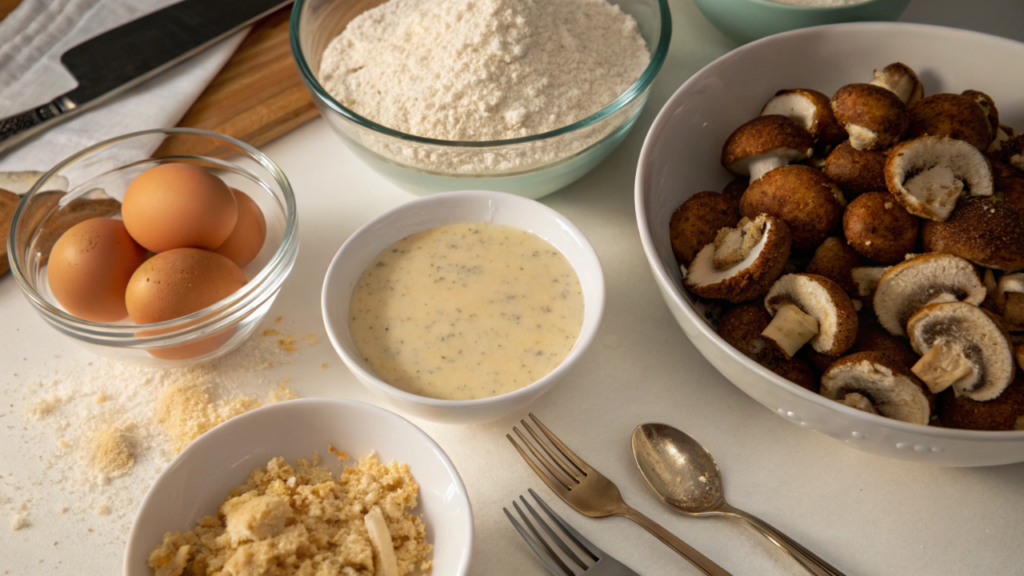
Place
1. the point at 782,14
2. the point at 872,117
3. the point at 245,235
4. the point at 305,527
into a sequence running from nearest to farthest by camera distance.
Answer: the point at 305,527, the point at 872,117, the point at 245,235, the point at 782,14

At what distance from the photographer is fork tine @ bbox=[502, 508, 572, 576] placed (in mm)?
861

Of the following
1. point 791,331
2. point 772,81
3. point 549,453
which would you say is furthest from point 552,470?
point 772,81

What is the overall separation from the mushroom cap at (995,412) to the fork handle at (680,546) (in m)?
0.37

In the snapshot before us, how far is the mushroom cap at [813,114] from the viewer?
3.76ft

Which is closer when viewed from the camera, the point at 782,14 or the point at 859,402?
the point at 859,402

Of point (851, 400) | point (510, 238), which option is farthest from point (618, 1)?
point (851, 400)

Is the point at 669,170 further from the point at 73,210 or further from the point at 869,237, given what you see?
the point at 73,210

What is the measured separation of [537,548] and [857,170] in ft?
2.43

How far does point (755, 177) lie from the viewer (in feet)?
3.82

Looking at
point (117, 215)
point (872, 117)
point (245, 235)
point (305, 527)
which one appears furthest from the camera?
point (117, 215)

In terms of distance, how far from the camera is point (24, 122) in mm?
1346

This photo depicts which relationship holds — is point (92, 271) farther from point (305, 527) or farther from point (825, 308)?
point (825, 308)

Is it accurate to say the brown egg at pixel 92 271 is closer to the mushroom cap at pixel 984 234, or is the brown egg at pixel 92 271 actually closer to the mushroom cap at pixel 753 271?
the mushroom cap at pixel 753 271

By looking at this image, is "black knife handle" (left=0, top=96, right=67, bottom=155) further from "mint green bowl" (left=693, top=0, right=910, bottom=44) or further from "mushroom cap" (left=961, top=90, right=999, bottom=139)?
"mushroom cap" (left=961, top=90, right=999, bottom=139)
